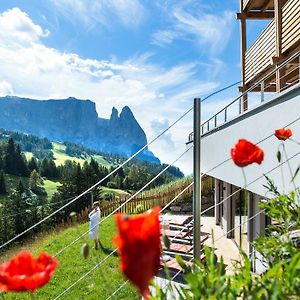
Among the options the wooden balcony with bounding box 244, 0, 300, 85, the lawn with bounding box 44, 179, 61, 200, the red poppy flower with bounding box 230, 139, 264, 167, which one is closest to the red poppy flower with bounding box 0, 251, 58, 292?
the red poppy flower with bounding box 230, 139, 264, 167

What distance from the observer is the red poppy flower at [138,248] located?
1.77ft

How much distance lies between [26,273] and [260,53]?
8.77m

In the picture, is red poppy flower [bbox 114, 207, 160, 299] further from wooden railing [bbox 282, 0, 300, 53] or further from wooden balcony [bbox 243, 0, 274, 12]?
wooden balcony [bbox 243, 0, 274, 12]

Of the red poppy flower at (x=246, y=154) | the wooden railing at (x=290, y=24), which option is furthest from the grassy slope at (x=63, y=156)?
the red poppy flower at (x=246, y=154)

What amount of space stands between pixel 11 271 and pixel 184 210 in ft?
60.2

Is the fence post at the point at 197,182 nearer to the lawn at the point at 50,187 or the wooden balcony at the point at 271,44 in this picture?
the wooden balcony at the point at 271,44

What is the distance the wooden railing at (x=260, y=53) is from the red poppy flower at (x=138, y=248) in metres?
7.89

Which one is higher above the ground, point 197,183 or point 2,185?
point 197,183

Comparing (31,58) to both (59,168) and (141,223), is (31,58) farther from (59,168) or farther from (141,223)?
(141,223)

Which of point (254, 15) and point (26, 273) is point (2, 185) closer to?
point (254, 15)

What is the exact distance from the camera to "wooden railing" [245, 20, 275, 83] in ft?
26.3

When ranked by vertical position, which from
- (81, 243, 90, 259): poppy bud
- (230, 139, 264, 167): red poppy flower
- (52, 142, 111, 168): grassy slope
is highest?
(52, 142, 111, 168): grassy slope

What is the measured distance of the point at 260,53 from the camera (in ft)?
29.0

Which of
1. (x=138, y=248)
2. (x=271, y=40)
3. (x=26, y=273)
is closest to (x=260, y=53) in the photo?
(x=271, y=40)
